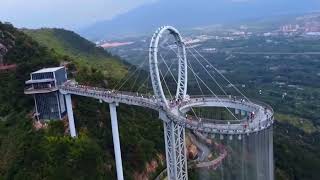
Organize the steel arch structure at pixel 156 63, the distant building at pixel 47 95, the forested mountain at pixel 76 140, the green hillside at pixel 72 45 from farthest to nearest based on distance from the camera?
the green hillside at pixel 72 45 → the distant building at pixel 47 95 → the forested mountain at pixel 76 140 → the steel arch structure at pixel 156 63

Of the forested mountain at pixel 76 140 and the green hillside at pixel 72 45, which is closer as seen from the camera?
the forested mountain at pixel 76 140

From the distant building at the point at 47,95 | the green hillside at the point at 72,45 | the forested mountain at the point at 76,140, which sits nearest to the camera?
the forested mountain at the point at 76,140

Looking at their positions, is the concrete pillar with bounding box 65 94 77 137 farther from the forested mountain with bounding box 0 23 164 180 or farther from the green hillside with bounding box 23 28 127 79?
the green hillside with bounding box 23 28 127 79

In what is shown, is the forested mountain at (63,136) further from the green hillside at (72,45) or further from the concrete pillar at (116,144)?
the green hillside at (72,45)

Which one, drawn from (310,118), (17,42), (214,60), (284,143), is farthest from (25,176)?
(214,60)

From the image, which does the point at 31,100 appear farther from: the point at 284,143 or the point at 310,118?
the point at 310,118

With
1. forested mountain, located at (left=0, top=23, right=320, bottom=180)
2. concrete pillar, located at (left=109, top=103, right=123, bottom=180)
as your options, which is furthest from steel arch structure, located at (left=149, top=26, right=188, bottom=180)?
forested mountain, located at (left=0, top=23, right=320, bottom=180)

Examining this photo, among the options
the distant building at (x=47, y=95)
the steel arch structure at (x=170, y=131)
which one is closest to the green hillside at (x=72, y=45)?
the distant building at (x=47, y=95)
